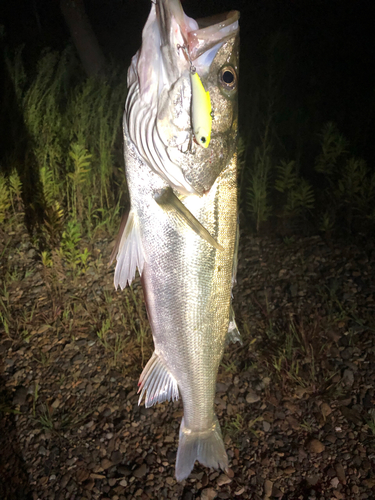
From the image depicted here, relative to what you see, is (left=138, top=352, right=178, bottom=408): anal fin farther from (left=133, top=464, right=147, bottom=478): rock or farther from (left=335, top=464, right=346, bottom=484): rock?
(left=335, top=464, right=346, bottom=484): rock

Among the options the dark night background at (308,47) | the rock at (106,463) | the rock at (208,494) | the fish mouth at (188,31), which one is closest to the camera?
the fish mouth at (188,31)

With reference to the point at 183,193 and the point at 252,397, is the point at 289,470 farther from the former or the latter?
the point at 183,193

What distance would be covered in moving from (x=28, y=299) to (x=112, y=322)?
0.73 meters

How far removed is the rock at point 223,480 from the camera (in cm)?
202

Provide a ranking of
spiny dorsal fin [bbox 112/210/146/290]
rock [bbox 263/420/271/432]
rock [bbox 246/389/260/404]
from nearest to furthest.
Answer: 1. spiny dorsal fin [bbox 112/210/146/290]
2. rock [bbox 263/420/271/432]
3. rock [bbox 246/389/260/404]

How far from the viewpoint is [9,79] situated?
3877 mm

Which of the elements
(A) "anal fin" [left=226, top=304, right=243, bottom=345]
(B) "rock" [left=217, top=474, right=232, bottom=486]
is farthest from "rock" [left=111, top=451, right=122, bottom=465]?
(A) "anal fin" [left=226, top=304, right=243, bottom=345]

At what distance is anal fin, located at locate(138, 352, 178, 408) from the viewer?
1674 mm

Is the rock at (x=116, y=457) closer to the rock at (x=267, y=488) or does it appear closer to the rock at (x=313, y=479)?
the rock at (x=267, y=488)

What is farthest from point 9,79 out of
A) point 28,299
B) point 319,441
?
point 319,441

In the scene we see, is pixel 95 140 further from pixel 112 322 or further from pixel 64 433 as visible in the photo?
pixel 64 433

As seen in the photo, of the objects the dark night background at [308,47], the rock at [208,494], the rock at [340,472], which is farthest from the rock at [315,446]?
the dark night background at [308,47]

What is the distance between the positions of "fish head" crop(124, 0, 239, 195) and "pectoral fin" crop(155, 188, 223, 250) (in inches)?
2.0

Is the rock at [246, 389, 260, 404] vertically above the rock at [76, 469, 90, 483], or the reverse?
the rock at [76, 469, 90, 483]
